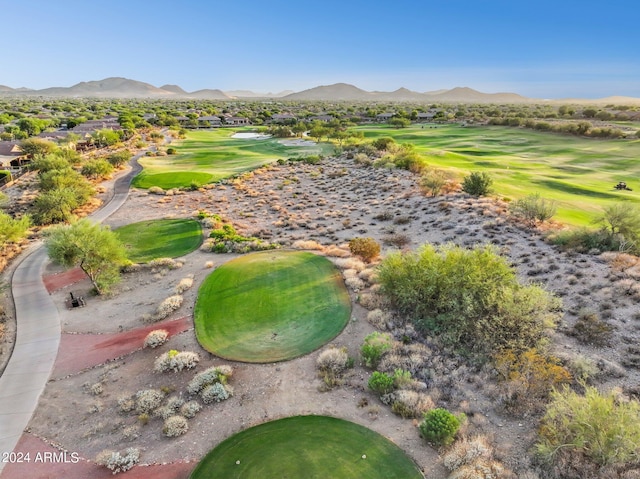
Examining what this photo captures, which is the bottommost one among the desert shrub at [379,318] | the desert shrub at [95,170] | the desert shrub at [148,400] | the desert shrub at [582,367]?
the desert shrub at [148,400]

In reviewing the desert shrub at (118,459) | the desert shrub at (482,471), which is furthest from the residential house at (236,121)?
the desert shrub at (482,471)

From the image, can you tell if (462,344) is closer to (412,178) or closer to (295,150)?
(412,178)

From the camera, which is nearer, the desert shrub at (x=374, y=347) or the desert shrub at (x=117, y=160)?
the desert shrub at (x=374, y=347)

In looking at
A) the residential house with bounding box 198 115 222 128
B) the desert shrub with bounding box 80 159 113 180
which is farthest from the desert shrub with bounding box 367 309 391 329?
the residential house with bounding box 198 115 222 128

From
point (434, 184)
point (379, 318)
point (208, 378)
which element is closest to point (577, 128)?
point (434, 184)

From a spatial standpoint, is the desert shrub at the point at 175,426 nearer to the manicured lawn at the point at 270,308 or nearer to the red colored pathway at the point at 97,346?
the manicured lawn at the point at 270,308

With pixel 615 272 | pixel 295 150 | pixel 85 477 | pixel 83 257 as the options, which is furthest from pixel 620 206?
pixel 295 150

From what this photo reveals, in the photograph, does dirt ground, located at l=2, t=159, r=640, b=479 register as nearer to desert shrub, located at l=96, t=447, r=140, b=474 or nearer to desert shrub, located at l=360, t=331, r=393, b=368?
desert shrub, located at l=96, t=447, r=140, b=474
